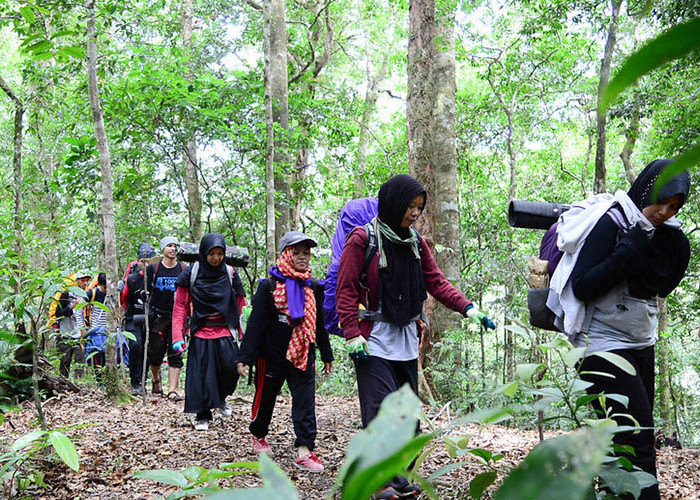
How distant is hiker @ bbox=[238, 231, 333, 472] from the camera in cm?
534

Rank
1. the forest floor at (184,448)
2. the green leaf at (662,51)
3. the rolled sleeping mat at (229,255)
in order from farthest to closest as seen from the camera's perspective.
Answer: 1. the rolled sleeping mat at (229,255)
2. the forest floor at (184,448)
3. the green leaf at (662,51)

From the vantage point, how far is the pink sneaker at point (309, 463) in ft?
16.5

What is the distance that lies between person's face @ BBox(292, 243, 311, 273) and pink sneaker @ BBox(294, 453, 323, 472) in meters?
1.60

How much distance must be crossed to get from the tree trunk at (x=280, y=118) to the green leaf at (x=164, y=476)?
885 cm

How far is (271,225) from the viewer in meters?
8.37

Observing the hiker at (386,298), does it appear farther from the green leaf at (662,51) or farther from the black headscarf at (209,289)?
the green leaf at (662,51)

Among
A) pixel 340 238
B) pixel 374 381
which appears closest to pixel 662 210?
pixel 374 381

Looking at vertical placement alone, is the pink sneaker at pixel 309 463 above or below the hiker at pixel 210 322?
below

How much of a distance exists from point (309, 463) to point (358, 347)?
5.42 feet

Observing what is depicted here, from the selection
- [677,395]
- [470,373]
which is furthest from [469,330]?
[677,395]

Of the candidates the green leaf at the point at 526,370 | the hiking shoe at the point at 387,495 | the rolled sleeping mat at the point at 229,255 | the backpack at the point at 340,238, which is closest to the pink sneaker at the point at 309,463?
the backpack at the point at 340,238

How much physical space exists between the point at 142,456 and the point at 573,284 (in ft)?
12.3

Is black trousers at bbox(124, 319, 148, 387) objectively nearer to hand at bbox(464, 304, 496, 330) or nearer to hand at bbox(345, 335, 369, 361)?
hand at bbox(345, 335, 369, 361)

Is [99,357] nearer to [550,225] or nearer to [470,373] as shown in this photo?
[470,373]
